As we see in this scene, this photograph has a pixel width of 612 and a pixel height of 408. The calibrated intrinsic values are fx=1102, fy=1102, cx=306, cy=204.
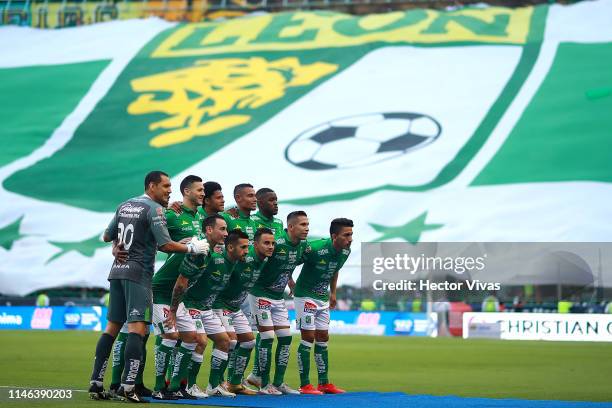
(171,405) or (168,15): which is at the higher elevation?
(168,15)

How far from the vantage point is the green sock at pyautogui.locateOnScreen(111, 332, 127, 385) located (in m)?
14.3

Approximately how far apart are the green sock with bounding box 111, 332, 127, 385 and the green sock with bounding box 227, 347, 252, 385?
1.96 meters

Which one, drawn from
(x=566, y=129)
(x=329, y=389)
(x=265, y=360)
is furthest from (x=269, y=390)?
(x=566, y=129)

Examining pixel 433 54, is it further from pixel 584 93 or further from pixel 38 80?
pixel 38 80

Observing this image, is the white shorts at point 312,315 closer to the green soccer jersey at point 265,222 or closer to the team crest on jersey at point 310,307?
the team crest on jersey at point 310,307

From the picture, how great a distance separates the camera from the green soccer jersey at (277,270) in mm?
16484

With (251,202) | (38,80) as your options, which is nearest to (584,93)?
(38,80)

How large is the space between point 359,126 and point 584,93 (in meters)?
9.84

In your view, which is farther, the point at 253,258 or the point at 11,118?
the point at 11,118

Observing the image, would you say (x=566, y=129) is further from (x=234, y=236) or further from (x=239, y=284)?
(x=234, y=236)

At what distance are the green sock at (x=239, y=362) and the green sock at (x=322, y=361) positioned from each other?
4.09 ft

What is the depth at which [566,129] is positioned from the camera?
46406 millimetres

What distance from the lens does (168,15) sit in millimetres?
59031

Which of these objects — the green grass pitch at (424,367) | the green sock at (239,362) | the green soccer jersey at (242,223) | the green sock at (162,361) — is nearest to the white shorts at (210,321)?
the green sock at (162,361)
